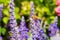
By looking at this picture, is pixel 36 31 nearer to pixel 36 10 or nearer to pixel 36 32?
pixel 36 32

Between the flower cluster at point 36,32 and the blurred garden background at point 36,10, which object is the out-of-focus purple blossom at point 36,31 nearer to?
the flower cluster at point 36,32

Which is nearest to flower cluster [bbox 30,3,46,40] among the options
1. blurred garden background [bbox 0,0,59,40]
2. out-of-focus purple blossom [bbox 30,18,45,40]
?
out-of-focus purple blossom [bbox 30,18,45,40]

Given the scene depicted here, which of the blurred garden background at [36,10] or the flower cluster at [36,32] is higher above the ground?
the flower cluster at [36,32]

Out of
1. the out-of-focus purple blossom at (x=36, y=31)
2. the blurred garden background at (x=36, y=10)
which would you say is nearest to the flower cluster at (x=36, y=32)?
the out-of-focus purple blossom at (x=36, y=31)

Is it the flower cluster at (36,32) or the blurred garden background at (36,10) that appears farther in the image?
the blurred garden background at (36,10)

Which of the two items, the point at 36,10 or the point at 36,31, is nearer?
the point at 36,31

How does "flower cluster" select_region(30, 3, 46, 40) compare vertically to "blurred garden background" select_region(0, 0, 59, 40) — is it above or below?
above

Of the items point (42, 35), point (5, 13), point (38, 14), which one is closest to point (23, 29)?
point (42, 35)

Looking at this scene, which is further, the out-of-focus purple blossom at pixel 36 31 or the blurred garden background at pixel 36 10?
the blurred garden background at pixel 36 10

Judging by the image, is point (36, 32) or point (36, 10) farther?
point (36, 10)

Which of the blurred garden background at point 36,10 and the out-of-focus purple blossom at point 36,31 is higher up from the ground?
the out-of-focus purple blossom at point 36,31

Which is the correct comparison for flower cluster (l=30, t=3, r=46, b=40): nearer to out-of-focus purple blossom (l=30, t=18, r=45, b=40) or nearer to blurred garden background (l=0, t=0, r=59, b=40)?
out-of-focus purple blossom (l=30, t=18, r=45, b=40)

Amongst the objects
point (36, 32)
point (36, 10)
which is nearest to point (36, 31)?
point (36, 32)

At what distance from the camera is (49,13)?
245 centimetres
